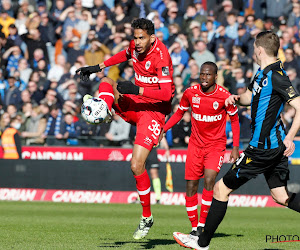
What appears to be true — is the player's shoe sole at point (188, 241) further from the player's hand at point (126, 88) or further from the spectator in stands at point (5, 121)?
the spectator in stands at point (5, 121)

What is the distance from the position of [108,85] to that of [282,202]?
295 centimetres

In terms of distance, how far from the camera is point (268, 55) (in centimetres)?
755

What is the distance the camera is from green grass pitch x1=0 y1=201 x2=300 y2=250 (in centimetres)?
934

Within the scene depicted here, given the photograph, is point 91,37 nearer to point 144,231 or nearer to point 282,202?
point 144,231

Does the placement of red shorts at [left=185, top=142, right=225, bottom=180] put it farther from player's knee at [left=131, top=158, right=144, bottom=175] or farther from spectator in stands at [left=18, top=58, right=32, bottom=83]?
spectator in stands at [left=18, top=58, right=32, bottom=83]

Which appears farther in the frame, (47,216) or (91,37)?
(91,37)

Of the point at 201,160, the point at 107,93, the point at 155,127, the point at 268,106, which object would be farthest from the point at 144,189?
the point at 268,106

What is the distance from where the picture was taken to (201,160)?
10305 mm

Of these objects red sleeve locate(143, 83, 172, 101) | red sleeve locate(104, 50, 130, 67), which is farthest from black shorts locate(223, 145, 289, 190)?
red sleeve locate(104, 50, 130, 67)

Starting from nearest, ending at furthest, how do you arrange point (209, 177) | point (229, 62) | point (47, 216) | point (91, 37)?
point (209, 177) → point (47, 216) → point (229, 62) → point (91, 37)

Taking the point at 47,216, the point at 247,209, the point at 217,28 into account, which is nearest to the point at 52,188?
the point at 47,216

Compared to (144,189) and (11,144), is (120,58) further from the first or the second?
(11,144)

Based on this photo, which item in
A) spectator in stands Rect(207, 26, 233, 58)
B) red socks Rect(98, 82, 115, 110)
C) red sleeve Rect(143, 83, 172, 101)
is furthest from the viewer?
spectator in stands Rect(207, 26, 233, 58)

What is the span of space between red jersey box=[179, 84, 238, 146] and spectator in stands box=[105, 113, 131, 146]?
7491 millimetres
